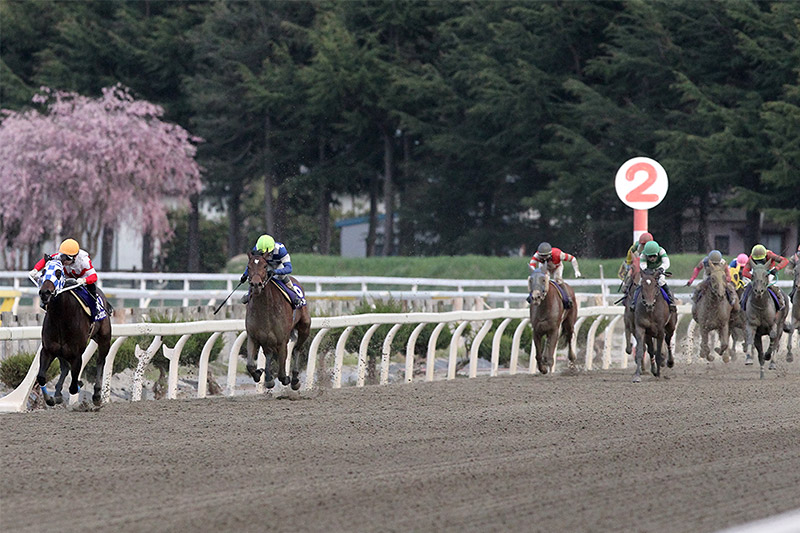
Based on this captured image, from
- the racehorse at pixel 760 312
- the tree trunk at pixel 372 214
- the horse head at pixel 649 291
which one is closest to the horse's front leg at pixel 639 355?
the horse head at pixel 649 291

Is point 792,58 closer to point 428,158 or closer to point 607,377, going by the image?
point 428,158

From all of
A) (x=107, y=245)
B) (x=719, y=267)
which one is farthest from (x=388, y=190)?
(x=719, y=267)

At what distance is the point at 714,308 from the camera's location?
15773 millimetres

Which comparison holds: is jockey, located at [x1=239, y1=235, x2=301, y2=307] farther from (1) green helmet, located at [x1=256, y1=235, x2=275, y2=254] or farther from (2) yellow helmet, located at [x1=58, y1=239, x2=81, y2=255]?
(2) yellow helmet, located at [x1=58, y1=239, x2=81, y2=255]

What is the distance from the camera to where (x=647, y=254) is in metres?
13.9

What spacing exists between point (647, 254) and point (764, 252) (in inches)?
68.7

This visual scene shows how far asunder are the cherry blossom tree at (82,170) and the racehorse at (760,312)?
25.5 meters

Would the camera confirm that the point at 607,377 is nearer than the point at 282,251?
No

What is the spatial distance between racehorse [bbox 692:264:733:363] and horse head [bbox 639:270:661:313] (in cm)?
202

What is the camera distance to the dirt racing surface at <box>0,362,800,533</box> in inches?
218

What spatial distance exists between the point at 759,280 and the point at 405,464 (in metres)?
8.86

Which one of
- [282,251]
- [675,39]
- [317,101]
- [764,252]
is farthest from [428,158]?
[282,251]

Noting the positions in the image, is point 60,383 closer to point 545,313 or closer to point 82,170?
point 545,313

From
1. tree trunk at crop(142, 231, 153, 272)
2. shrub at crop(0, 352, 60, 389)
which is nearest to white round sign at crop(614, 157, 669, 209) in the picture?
shrub at crop(0, 352, 60, 389)
